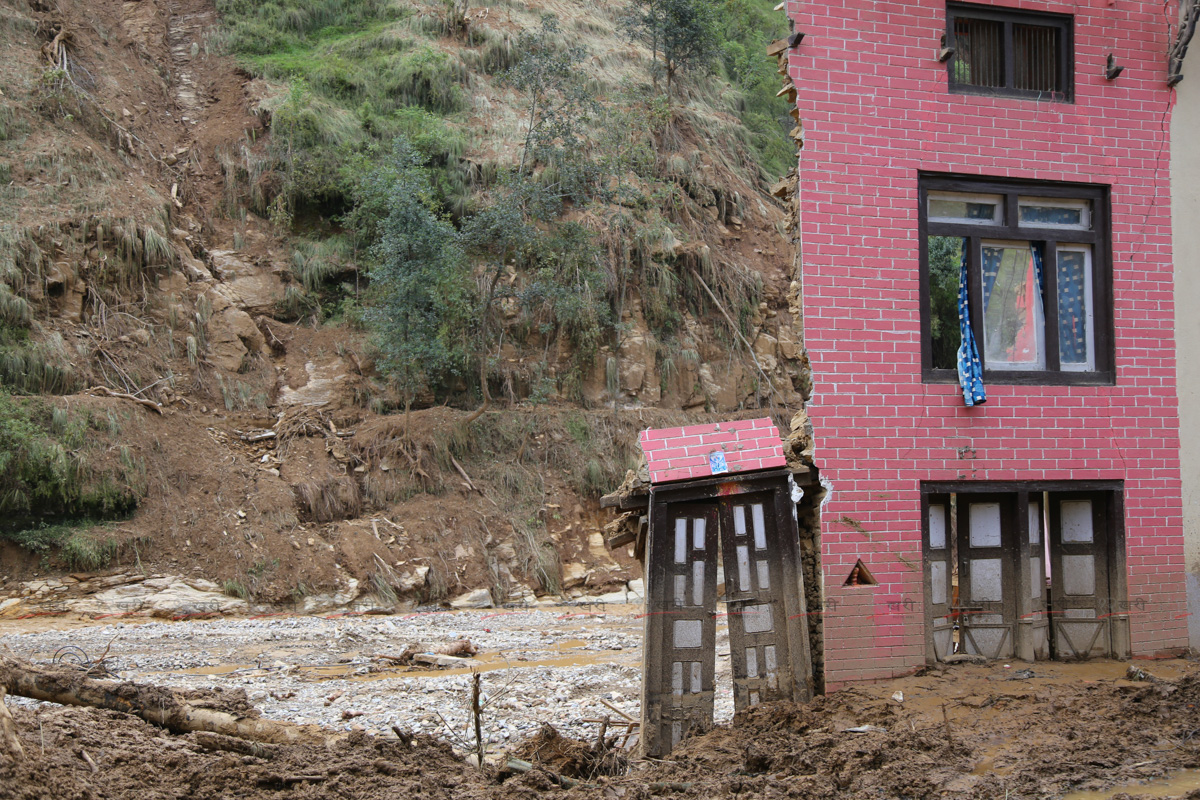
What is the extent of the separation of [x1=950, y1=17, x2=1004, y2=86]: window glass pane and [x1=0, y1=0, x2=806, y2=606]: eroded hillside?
12235 millimetres

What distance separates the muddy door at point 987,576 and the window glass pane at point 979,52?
3548 mm

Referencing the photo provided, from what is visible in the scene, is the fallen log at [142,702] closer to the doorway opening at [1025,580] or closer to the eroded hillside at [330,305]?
the doorway opening at [1025,580]

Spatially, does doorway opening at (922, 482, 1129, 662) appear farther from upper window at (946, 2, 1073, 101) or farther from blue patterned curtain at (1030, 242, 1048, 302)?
upper window at (946, 2, 1073, 101)

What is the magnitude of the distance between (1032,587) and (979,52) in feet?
14.9

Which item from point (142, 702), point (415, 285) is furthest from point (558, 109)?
point (142, 702)

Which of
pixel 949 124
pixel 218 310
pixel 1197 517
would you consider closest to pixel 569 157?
pixel 218 310

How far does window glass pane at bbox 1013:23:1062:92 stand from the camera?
7875 millimetres

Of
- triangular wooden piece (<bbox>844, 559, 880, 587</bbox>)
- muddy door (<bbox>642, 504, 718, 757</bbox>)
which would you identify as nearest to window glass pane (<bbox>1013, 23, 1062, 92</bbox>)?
triangular wooden piece (<bbox>844, 559, 880, 587</bbox>)

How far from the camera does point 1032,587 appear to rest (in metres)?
7.54

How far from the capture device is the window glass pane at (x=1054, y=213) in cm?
779

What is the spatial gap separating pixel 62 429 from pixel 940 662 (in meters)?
15.6

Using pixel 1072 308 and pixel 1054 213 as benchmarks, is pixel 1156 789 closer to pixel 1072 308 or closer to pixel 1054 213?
pixel 1072 308

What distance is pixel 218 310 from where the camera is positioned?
21.0 metres

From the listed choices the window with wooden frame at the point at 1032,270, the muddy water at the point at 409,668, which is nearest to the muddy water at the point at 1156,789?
the window with wooden frame at the point at 1032,270
